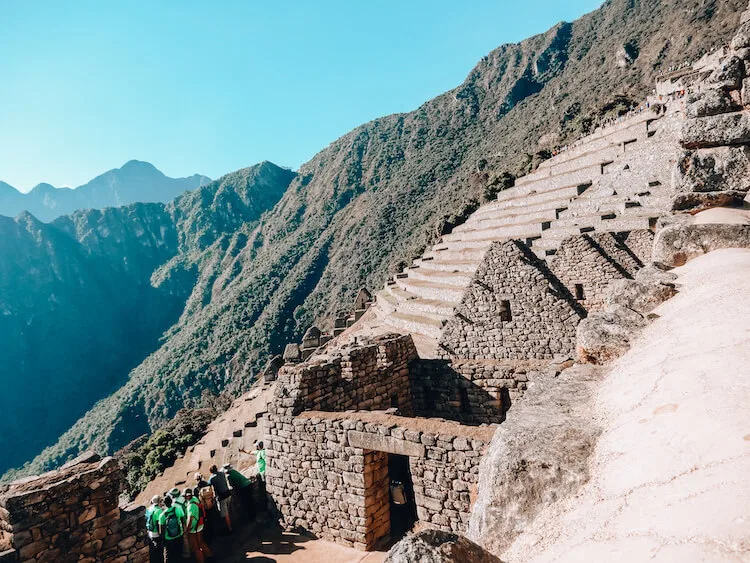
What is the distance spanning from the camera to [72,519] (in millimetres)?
4527

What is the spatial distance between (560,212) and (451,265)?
199 inches

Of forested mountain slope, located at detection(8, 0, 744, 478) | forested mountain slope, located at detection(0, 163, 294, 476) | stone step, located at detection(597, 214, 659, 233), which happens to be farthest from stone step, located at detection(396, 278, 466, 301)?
forested mountain slope, located at detection(0, 163, 294, 476)

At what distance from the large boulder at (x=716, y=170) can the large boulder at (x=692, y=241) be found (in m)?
0.96

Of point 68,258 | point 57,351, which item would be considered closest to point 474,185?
point 57,351

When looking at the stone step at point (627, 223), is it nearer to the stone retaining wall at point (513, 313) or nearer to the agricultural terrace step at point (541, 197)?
the stone retaining wall at point (513, 313)

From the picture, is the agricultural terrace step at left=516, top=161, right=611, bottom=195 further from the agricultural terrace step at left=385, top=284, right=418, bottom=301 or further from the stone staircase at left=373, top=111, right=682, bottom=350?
the agricultural terrace step at left=385, top=284, right=418, bottom=301

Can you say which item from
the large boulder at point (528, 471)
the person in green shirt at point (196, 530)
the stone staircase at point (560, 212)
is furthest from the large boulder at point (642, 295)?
the stone staircase at point (560, 212)

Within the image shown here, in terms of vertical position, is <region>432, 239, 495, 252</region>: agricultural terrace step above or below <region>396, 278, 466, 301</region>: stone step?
above

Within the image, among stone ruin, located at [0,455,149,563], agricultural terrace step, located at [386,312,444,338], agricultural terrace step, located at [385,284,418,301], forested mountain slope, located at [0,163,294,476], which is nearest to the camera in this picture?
stone ruin, located at [0,455,149,563]

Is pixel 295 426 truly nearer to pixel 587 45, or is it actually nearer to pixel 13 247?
pixel 587 45

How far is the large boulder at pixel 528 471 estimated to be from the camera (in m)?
1.62

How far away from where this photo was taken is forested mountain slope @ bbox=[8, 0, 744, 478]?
48250mm

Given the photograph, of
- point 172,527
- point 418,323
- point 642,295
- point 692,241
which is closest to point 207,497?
point 172,527

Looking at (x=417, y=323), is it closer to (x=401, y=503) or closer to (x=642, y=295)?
(x=401, y=503)
